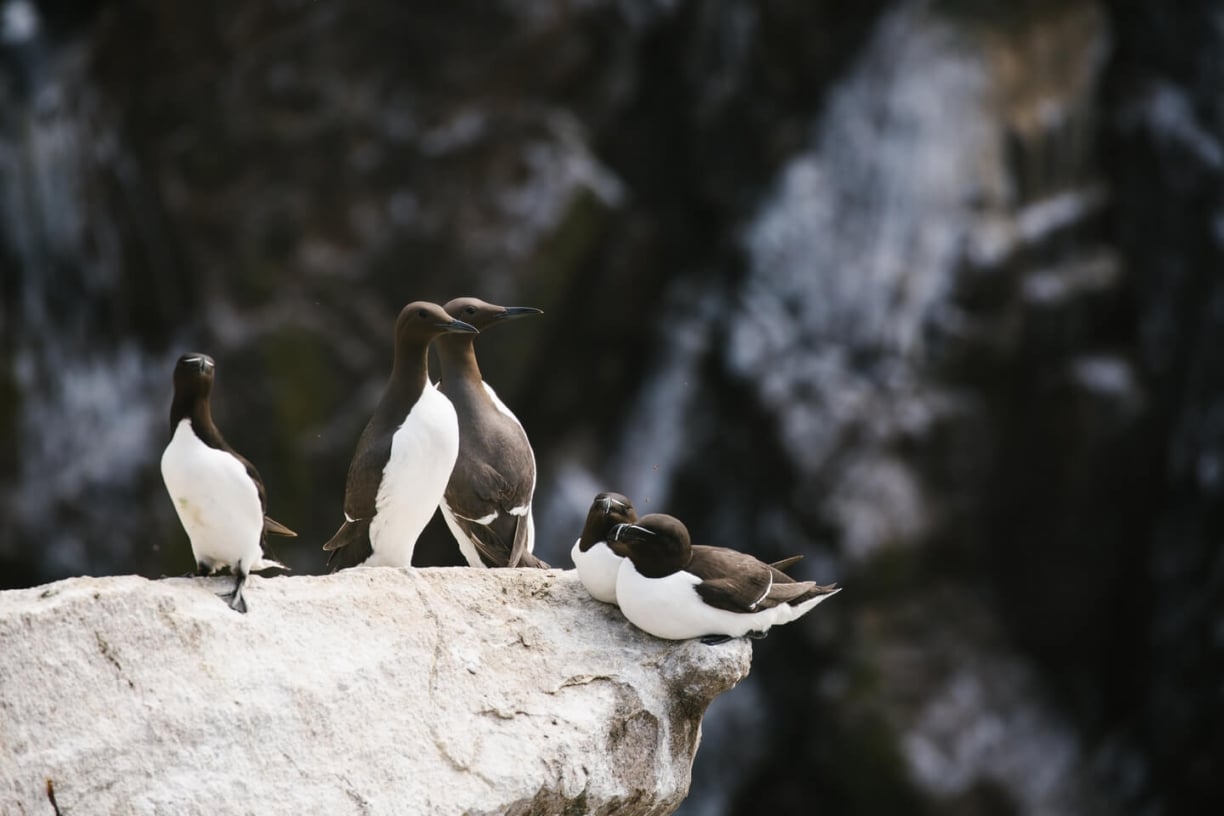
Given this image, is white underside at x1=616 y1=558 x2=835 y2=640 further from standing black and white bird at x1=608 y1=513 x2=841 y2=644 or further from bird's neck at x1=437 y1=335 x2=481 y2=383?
bird's neck at x1=437 y1=335 x2=481 y2=383

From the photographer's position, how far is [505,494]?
17.5ft

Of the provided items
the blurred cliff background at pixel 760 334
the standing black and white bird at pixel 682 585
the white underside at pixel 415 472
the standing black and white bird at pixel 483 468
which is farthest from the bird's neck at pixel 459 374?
the blurred cliff background at pixel 760 334

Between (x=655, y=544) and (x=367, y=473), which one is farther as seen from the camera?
(x=367, y=473)

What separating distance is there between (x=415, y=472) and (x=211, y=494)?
817mm

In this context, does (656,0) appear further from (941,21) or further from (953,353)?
(953,353)

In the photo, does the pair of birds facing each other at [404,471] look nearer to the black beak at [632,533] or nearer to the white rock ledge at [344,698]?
the white rock ledge at [344,698]

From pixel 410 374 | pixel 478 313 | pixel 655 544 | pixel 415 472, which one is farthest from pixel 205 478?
pixel 478 313

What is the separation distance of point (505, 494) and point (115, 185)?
264 inches

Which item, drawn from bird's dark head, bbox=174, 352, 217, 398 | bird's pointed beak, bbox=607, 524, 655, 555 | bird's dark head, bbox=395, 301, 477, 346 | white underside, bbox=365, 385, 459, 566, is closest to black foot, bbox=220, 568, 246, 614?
bird's dark head, bbox=174, 352, 217, 398

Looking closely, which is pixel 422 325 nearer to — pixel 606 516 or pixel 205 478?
pixel 606 516

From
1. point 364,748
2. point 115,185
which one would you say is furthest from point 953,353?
point 364,748

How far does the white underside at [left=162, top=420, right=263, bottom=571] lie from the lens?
4105mm

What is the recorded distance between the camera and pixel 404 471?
4762 mm

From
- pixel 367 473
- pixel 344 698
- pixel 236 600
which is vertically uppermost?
pixel 367 473
